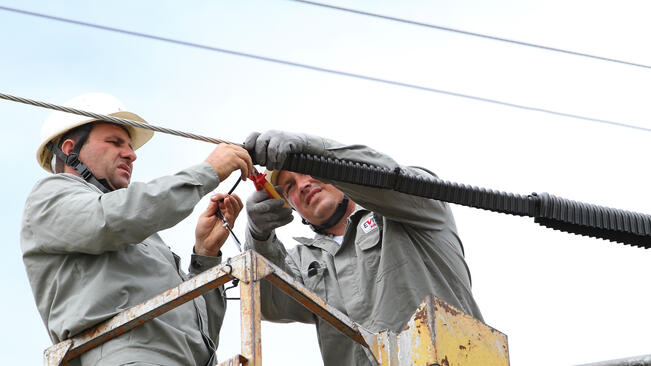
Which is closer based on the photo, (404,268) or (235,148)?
(235,148)

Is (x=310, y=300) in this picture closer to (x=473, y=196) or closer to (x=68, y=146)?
(x=473, y=196)

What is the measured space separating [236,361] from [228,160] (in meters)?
1.34

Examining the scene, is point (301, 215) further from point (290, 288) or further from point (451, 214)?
point (290, 288)

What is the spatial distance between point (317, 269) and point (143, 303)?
6.29ft

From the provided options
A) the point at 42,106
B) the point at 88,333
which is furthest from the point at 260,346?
A: the point at 42,106

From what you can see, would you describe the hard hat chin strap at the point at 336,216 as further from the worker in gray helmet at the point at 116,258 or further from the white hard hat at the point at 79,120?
the worker in gray helmet at the point at 116,258

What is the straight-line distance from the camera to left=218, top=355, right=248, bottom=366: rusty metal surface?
3.26m

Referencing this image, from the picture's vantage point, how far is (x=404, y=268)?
504cm

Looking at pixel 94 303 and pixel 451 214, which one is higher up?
pixel 451 214

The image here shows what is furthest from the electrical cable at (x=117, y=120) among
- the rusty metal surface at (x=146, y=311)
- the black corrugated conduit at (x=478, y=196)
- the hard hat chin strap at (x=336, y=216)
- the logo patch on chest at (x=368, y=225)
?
the hard hat chin strap at (x=336, y=216)

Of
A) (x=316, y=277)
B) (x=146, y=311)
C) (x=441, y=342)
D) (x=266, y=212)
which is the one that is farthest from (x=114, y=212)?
(x=316, y=277)

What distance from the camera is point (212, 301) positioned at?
15.9ft

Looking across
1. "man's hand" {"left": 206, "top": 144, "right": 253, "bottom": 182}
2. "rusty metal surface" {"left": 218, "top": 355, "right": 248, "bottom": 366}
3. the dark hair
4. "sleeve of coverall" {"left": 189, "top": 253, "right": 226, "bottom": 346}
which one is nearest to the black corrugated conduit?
"man's hand" {"left": 206, "top": 144, "right": 253, "bottom": 182}

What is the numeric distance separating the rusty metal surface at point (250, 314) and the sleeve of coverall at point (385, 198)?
1.21 m
